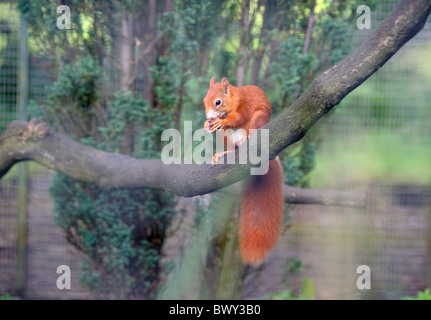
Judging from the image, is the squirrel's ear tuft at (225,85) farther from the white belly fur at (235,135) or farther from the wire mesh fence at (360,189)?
the wire mesh fence at (360,189)

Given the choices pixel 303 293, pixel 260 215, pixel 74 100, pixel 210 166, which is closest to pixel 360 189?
pixel 303 293

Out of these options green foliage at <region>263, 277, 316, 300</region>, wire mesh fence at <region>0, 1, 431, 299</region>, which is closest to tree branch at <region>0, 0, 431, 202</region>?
wire mesh fence at <region>0, 1, 431, 299</region>

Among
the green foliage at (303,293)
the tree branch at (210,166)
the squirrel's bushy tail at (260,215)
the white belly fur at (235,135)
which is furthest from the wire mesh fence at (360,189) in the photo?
the white belly fur at (235,135)

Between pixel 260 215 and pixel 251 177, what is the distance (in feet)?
0.44

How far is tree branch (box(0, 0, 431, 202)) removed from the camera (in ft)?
3.14

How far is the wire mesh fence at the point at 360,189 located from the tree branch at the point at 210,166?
33.0 inches

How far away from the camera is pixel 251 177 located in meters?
1.41

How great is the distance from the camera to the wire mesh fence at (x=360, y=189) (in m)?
2.65

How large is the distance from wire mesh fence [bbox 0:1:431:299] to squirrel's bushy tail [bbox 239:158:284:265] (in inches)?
50.3

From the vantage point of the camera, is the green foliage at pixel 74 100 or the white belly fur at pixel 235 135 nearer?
the white belly fur at pixel 235 135

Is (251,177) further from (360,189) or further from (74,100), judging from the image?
(360,189)

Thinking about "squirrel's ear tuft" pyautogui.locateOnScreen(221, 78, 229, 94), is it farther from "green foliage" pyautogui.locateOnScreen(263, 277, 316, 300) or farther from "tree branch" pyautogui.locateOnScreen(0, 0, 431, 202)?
"green foliage" pyautogui.locateOnScreen(263, 277, 316, 300)
